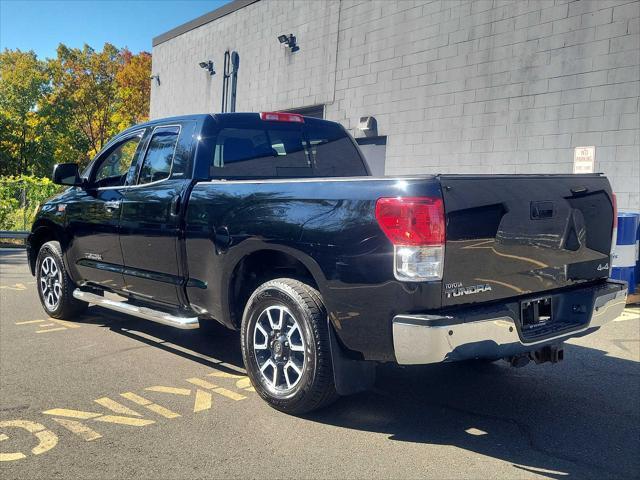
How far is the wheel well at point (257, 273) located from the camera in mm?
4066

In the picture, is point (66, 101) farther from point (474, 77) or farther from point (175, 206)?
Result: point (175, 206)

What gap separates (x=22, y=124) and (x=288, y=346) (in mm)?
37220

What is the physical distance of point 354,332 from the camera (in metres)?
3.53

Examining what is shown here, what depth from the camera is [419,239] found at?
3.25 m

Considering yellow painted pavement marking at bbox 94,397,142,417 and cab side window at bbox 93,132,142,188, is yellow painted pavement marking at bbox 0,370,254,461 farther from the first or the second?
cab side window at bbox 93,132,142,188

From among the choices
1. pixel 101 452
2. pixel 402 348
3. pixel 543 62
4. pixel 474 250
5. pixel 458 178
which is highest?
pixel 543 62

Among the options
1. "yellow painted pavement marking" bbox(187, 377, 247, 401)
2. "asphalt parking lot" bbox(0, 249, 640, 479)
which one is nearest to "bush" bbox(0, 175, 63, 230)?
"asphalt parking lot" bbox(0, 249, 640, 479)

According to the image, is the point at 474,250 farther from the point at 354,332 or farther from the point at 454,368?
the point at 454,368

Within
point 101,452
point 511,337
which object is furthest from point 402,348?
point 101,452

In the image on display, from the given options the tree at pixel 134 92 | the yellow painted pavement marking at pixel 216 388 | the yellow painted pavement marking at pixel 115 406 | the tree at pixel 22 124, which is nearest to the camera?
the yellow painted pavement marking at pixel 115 406

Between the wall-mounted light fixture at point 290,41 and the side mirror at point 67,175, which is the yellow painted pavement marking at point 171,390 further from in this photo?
the wall-mounted light fixture at point 290,41

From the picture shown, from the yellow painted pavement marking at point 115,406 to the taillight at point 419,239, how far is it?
1952mm

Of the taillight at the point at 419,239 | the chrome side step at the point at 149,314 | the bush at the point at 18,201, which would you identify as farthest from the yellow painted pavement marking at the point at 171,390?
the bush at the point at 18,201

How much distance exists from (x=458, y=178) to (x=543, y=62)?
9.44 metres
